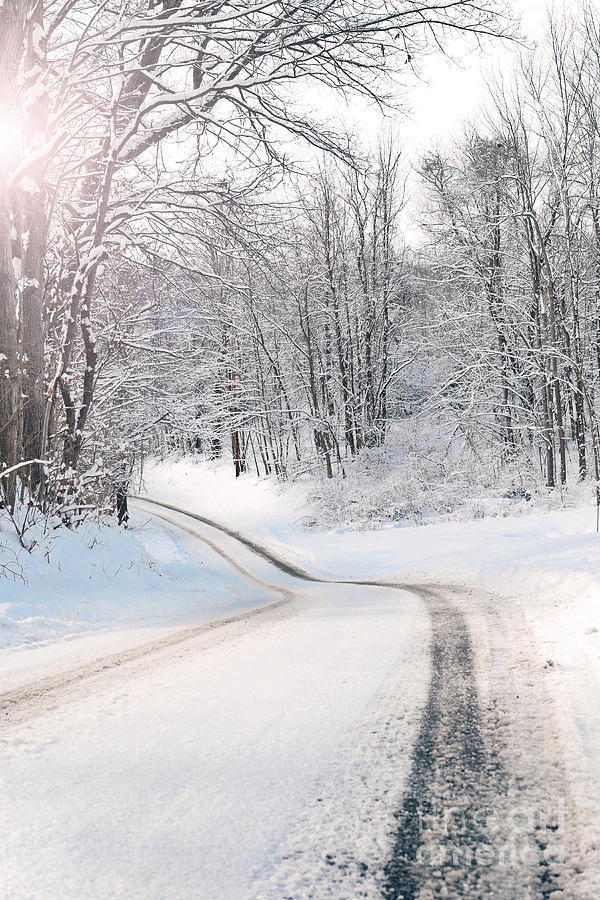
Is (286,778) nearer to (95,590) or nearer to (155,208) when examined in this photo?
(95,590)

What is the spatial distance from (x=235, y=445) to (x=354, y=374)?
9586mm

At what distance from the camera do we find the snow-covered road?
153cm

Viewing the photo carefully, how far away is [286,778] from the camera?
2.09m

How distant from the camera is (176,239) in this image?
9.98 m

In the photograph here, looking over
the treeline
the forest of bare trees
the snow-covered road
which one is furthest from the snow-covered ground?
→ the treeline

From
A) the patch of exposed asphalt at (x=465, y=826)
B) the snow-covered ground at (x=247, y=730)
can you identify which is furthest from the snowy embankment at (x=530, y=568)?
the patch of exposed asphalt at (x=465, y=826)

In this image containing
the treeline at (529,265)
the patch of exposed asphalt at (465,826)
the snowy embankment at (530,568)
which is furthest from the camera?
the treeline at (529,265)

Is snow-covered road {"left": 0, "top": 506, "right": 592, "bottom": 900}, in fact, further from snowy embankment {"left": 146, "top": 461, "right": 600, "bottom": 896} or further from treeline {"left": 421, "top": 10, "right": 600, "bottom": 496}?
treeline {"left": 421, "top": 10, "right": 600, "bottom": 496}

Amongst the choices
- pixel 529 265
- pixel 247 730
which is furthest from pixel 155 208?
pixel 529 265

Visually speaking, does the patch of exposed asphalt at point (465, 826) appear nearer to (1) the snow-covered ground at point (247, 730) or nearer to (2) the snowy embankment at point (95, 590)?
(1) the snow-covered ground at point (247, 730)

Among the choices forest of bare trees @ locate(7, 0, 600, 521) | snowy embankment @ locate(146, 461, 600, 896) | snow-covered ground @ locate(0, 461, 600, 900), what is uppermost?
forest of bare trees @ locate(7, 0, 600, 521)

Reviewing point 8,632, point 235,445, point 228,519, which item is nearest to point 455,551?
point 8,632

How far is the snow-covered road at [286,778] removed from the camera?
153cm

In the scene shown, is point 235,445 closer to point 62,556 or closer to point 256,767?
point 62,556
